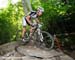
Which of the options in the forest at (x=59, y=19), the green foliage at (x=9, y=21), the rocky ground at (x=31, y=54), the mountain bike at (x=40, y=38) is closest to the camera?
the rocky ground at (x=31, y=54)

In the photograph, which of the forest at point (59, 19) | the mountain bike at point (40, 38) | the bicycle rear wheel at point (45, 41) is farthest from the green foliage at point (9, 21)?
the bicycle rear wheel at point (45, 41)

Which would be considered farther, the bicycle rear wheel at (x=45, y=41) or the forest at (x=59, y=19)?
the forest at (x=59, y=19)

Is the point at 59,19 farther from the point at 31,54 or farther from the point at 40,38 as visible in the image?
the point at 31,54

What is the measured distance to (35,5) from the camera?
11758mm

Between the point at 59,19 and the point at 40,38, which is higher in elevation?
the point at 59,19

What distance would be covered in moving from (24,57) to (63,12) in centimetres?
340

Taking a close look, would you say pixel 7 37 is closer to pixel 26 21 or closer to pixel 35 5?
pixel 35 5

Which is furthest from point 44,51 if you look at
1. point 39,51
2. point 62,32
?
point 62,32

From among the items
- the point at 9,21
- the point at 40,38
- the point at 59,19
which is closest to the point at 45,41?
the point at 40,38

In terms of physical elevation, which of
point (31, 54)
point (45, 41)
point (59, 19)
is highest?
point (59, 19)

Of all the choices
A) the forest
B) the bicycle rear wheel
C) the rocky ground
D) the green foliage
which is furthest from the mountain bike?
the green foliage

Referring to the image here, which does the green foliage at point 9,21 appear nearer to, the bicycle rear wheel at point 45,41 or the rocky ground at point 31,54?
the rocky ground at point 31,54

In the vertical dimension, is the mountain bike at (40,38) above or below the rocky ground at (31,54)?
above

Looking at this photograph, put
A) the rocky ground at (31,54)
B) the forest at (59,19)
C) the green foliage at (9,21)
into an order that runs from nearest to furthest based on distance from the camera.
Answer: the rocky ground at (31,54) < the forest at (59,19) < the green foliage at (9,21)
